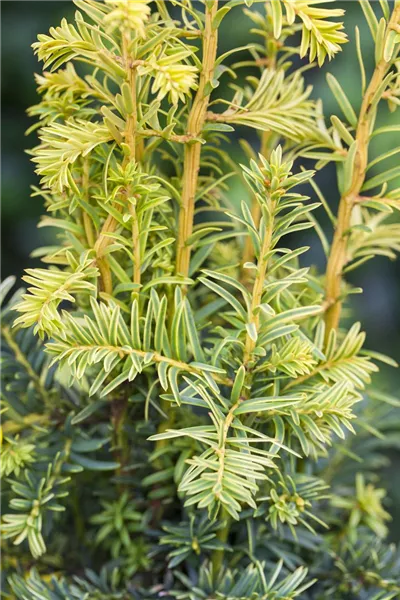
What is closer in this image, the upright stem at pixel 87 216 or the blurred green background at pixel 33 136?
the upright stem at pixel 87 216

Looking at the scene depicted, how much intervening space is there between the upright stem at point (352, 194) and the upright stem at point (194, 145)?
81 millimetres

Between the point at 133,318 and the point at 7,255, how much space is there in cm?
130

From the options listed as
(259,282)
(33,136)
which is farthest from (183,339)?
(33,136)

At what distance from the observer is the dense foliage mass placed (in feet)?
0.99

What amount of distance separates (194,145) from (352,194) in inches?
3.5

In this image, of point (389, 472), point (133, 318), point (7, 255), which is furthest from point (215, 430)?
point (7, 255)

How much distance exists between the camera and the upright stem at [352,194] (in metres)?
0.33

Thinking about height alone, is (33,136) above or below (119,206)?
above

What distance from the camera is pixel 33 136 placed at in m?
1.39

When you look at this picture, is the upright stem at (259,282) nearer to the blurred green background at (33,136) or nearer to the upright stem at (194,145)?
the upright stem at (194,145)

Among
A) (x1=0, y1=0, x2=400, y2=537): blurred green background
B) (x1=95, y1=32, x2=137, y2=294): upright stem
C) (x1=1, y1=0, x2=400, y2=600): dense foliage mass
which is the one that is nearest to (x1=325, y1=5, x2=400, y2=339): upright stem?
(x1=1, y1=0, x2=400, y2=600): dense foliage mass

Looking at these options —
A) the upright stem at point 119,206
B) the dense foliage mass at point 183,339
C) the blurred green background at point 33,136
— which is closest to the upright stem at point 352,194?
the dense foliage mass at point 183,339

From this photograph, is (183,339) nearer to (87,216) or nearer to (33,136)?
(87,216)

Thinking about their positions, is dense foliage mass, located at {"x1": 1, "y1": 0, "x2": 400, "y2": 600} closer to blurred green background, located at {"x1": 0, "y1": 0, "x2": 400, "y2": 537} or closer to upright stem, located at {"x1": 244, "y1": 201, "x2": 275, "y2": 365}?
upright stem, located at {"x1": 244, "y1": 201, "x2": 275, "y2": 365}
